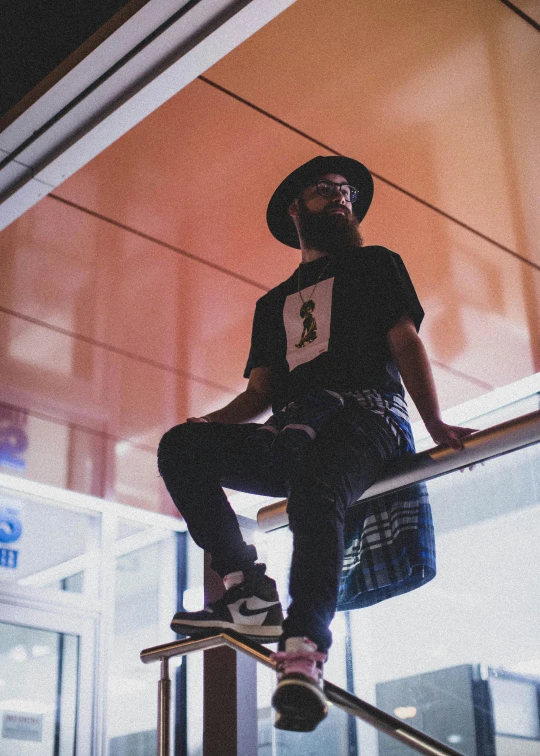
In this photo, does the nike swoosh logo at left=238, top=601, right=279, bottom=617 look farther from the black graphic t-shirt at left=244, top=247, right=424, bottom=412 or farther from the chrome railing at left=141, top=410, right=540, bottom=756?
the black graphic t-shirt at left=244, top=247, right=424, bottom=412

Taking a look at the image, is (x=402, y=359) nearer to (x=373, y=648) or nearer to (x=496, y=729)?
(x=373, y=648)

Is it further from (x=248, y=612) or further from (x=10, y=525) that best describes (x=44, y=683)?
(x=248, y=612)

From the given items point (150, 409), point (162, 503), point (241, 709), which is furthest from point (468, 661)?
point (162, 503)

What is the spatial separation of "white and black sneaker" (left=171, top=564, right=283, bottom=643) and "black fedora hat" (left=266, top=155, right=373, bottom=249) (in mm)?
1060

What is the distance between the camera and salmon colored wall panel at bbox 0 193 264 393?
11.5ft

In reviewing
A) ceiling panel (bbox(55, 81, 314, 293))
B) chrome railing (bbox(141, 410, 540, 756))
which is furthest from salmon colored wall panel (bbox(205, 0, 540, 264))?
chrome railing (bbox(141, 410, 540, 756))

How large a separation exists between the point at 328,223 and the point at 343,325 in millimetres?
370

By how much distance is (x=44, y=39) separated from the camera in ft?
7.39

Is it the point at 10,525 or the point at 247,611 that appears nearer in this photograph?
the point at 247,611

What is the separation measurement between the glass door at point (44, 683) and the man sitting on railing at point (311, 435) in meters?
3.86

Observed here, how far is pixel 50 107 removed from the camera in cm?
238

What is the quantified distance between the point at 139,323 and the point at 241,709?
2.60 meters

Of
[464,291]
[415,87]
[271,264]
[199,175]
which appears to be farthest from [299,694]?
[464,291]

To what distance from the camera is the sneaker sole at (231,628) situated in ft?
5.49
